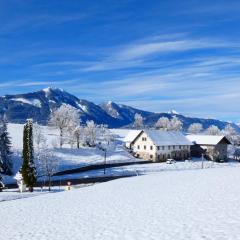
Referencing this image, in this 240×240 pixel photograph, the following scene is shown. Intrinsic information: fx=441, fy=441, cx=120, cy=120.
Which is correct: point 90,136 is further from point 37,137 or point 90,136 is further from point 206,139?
point 206,139

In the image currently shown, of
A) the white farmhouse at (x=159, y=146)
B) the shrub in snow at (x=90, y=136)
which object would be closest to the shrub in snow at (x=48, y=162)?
the white farmhouse at (x=159, y=146)

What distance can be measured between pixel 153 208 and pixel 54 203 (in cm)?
1199

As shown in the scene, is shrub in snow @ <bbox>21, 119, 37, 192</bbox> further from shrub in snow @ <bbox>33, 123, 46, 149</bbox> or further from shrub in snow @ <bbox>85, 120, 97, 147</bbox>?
shrub in snow @ <bbox>85, 120, 97, 147</bbox>

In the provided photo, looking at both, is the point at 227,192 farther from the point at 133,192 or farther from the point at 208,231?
the point at 208,231

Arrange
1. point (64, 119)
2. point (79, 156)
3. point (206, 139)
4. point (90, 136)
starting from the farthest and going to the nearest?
point (90, 136), point (64, 119), point (206, 139), point (79, 156)

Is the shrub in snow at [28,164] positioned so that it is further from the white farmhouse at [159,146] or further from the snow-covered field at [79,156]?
the white farmhouse at [159,146]

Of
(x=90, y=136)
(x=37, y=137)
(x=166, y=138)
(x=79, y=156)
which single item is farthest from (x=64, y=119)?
(x=166, y=138)

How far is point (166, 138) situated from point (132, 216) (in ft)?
360

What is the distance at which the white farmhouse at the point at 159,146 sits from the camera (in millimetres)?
131375

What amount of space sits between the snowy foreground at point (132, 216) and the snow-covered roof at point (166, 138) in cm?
9081

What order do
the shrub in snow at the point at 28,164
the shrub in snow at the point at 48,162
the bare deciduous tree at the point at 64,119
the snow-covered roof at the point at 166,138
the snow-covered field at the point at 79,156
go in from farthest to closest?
the bare deciduous tree at the point at 64,119 < the snow-covered roof at the point at 166,138 < the snow-covered field at the point at 79,156 < the shrub in snow at the point at 48,162 < the shrub in snow at the point at 28,164

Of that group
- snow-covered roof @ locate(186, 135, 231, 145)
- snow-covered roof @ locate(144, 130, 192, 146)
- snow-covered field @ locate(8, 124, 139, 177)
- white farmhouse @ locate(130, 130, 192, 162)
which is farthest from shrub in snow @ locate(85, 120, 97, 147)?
snow-covered roof @ locate(186, 135, 231, 145)

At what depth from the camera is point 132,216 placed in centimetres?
2827

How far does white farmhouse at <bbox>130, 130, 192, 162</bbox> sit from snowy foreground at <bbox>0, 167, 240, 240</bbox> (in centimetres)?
8929
